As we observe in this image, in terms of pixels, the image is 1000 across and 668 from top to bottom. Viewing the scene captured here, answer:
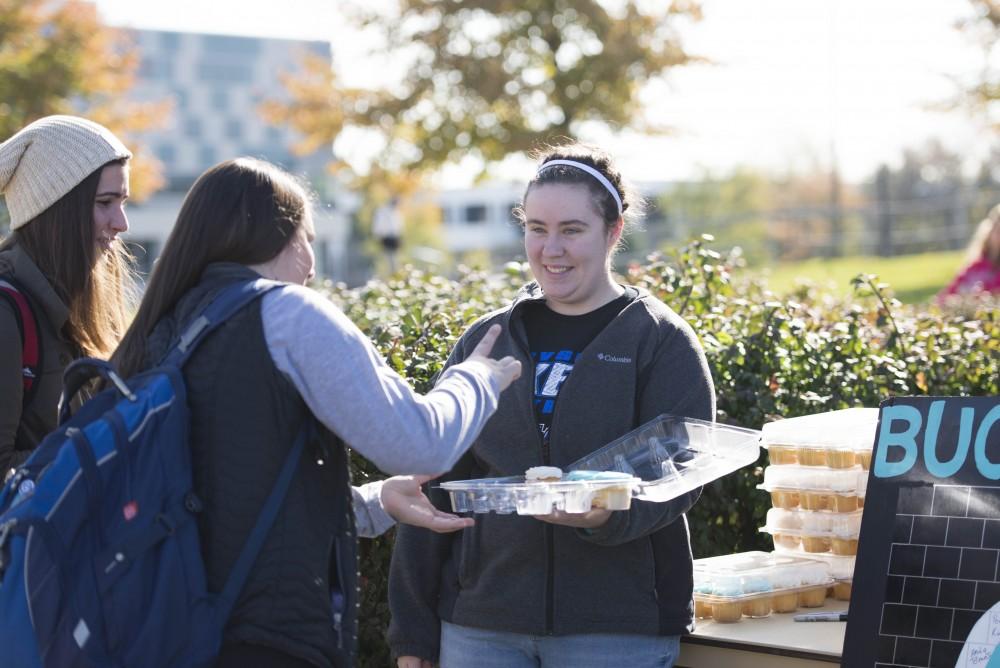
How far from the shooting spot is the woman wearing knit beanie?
3191 mm

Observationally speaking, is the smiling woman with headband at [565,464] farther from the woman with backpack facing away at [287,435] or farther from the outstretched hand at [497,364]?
the woman with backpack facing away at [287,435]

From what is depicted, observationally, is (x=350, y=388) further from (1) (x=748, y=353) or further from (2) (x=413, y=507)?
(1) (x=748, y=353)

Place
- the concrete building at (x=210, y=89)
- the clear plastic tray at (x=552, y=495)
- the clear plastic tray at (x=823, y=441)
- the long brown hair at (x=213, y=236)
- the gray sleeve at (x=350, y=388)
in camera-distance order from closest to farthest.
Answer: the gray sleeve at (x=350, y=388) → the long brown hair at (x=213, y=236) → the clear plastic tray at (x=552, y=495) → the clear plastic tray at (x=823, y=441) → the concrete building at (x=210, y=89)

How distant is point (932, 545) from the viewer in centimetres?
305

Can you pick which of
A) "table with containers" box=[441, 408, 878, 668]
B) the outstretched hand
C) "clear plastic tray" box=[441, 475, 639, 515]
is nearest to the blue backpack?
the outstretched hand

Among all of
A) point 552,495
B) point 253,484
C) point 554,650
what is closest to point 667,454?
point 552,495

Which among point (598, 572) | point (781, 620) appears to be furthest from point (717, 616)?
point (598, 572)

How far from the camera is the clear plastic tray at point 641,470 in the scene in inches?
114

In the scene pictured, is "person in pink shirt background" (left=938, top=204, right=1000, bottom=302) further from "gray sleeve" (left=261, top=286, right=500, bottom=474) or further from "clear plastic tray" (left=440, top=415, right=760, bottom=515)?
"gray sleeve" (left=261, top=286, right=500, bottom=474)

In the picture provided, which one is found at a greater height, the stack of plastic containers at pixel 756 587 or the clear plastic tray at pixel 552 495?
the clear plastic tray at pixel 552 495

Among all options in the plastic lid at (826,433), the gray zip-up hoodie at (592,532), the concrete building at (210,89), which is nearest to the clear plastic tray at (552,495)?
the gray zip-up hoodie at (592,532)

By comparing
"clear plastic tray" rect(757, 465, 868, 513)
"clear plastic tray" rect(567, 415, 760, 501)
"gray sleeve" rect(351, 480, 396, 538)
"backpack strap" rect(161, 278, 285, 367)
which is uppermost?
"backpack strap" rect(161, 278, 285, 367)

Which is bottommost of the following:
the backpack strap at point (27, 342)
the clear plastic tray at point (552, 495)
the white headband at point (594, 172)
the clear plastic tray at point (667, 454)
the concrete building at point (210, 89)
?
the clear plastic tray at point (552, 495)

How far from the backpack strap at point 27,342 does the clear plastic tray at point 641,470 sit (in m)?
1.08
